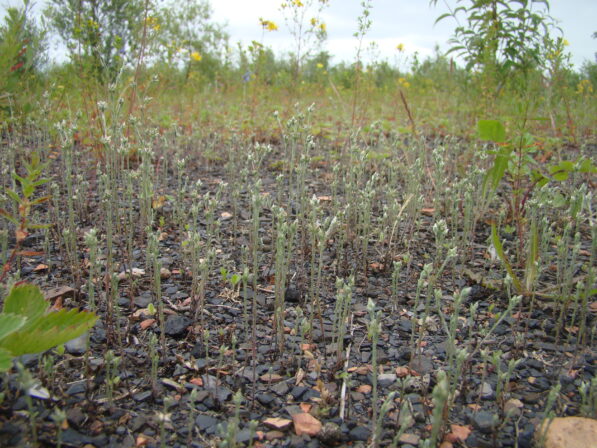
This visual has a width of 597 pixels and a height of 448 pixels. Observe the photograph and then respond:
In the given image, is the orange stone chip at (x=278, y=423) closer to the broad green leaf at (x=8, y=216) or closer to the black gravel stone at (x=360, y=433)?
the black gravel stone at (x=360, y=433)

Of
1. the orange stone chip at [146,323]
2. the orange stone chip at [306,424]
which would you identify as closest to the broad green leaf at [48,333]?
the orange stone chip at [146,323]

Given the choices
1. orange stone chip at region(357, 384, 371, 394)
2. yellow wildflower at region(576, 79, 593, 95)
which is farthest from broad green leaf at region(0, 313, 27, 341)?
yellow wildflower at region(576, 79, 593, 95)

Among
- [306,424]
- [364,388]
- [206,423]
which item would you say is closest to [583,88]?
[364,388]

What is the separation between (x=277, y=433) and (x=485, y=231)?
2.59 m

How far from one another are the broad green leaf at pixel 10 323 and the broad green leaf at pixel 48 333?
2.2 inches

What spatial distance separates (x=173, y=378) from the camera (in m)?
1.84

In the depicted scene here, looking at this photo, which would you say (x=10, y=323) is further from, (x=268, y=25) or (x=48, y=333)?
(x=268, y=25)

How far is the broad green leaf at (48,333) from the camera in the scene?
1.45m

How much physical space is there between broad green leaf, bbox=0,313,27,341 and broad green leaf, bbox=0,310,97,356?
55 millimetres

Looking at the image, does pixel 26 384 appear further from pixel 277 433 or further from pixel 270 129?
pixel 270 129

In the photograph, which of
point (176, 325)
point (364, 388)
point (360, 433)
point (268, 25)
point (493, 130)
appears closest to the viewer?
point (360, 433)

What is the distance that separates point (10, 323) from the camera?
141cm

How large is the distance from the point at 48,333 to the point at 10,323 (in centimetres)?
11

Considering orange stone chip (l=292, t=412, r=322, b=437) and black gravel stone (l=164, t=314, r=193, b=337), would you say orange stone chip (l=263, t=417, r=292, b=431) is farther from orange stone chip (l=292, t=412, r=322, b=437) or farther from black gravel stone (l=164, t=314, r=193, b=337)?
black gravel stone (l=164, t=314, r=193, b=337)
